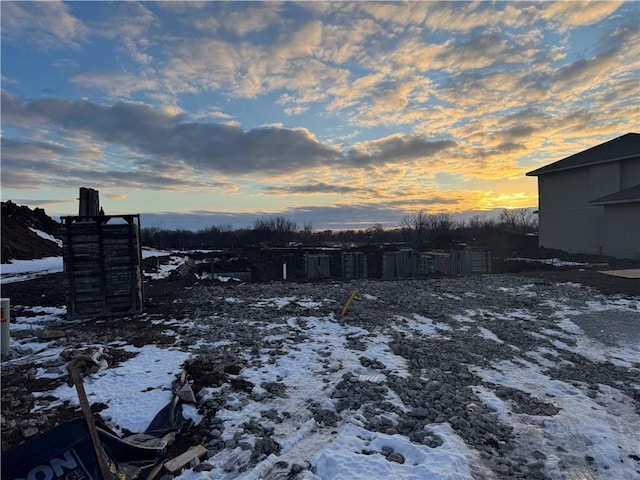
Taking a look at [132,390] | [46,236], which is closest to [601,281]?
[132,390]

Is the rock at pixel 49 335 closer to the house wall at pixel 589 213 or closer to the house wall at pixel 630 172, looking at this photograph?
the house wall at pixel 589 213

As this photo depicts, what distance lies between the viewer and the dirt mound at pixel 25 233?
27844mm

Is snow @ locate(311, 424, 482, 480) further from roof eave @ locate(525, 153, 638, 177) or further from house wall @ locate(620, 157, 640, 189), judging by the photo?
house wall @ locate(620, 157, 640, 189)

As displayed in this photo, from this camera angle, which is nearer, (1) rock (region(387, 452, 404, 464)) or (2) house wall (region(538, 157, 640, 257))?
(1) rock (region(387, 452, 404, 464))

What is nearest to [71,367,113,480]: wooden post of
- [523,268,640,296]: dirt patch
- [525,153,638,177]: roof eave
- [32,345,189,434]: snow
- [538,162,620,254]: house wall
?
[32,345,189,434]: snow

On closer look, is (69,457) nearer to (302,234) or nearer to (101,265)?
(101,265)

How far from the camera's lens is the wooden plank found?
373 cm

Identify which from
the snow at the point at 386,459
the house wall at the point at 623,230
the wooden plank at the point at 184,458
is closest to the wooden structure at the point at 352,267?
the house wall at the point at 623,230

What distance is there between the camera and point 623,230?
995 inches

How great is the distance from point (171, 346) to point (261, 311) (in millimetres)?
3683

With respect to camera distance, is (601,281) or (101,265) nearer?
(101,265)

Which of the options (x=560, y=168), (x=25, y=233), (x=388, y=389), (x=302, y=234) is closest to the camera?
(x=388, y=389)

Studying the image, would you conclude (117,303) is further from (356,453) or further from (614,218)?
(614,218)

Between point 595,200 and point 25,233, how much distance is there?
4292 cm
